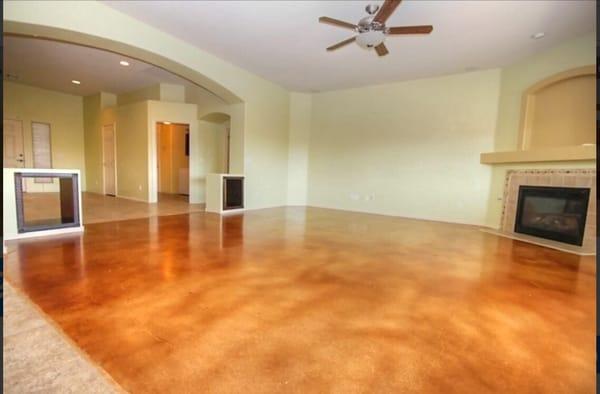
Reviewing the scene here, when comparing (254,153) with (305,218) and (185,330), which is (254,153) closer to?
(305,218)

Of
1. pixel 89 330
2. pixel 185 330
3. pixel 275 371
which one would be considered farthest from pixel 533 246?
pixel 89 330

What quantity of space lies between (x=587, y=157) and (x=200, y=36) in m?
6.08

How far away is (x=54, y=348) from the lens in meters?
1.72

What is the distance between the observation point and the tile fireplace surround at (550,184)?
4.24 meters

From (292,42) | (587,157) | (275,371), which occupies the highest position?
(292,42)

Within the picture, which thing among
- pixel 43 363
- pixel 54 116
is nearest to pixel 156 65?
pixel 43 363

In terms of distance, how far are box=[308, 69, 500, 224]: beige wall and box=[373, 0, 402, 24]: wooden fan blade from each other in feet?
11.7

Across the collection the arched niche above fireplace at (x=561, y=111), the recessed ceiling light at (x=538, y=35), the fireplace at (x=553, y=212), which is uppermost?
Result: the recessed ceiling light at (x=538, y=35)

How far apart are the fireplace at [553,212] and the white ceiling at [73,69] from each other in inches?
291

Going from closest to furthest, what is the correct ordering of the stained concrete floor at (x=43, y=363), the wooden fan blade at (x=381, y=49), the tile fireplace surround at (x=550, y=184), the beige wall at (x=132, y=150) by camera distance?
the stained concrete floor at (x=43, y=363) < the wooden fan blade at (x=381, y=49) < the tile fireplace surround at (x=550, y=184) < the beige wall at (x=132, y=150)

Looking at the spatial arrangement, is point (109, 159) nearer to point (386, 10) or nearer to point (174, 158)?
point (174, 158)

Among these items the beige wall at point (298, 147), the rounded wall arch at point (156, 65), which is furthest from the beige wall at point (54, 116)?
the beige wall at point (298, 147)

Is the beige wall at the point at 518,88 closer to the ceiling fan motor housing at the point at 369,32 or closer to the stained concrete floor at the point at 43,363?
the ceiling fan motor housing at the point at 369,32

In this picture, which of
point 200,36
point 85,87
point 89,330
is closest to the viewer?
point 89,330
